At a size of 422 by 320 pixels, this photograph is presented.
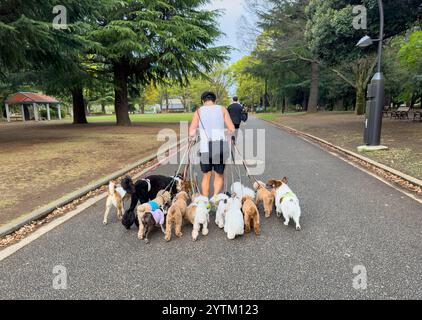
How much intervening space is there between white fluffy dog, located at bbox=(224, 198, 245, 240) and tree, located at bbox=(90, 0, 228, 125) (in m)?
15.7

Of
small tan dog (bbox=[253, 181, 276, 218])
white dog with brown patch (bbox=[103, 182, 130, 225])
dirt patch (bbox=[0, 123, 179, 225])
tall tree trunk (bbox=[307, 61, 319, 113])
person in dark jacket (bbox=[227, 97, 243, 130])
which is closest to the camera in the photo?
white dog with brown patch (bbox=[103, 182, 130, 225])

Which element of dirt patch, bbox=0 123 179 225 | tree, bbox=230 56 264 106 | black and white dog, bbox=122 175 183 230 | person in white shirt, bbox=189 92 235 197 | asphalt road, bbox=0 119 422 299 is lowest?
asphalt road, bbox=0 119 422 299

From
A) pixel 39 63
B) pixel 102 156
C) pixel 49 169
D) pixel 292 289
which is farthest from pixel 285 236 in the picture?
pixel 39 63

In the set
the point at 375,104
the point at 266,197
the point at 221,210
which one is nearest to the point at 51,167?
the point at 221,210

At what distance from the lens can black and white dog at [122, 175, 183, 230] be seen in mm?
3953

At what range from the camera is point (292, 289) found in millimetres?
2662

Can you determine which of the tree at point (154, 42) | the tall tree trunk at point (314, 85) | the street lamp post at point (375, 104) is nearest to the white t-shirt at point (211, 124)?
the street lamp post at point (375, 104)

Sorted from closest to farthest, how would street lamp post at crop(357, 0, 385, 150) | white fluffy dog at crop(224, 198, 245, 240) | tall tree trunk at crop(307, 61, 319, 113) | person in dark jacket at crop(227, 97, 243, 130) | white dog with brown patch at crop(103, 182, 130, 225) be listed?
1. white fluffy dog at crop(224, 198, 245, 240)
2. white dog with brown patch at crop(103, 182, 130, 225)
3. street lamp post at crop(357, 0, 385, 150)
4. person in dark jacket at crop(227, 97, 243, 130)
5. tall tree trunk at crop(307, 61, 319, 113)

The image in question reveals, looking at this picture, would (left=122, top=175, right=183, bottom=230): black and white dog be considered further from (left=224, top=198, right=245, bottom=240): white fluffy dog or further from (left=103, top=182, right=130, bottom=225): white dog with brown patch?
(left=224, top=198, right=245, bottom=240): white fluffy dog

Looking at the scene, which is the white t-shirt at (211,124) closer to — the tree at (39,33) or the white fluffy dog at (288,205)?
A: the white fluffy dog at (288,205)

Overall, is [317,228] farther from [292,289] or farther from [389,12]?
[389,12]

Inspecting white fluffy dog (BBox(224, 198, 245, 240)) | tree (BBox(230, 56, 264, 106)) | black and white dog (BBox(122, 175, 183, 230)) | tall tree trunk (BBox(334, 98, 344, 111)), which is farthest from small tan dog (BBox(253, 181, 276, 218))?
tree (BBox(230, 56, 264, 106))

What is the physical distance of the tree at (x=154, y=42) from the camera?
1748 centimetres

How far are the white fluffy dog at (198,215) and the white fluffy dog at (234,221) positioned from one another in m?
0.30
